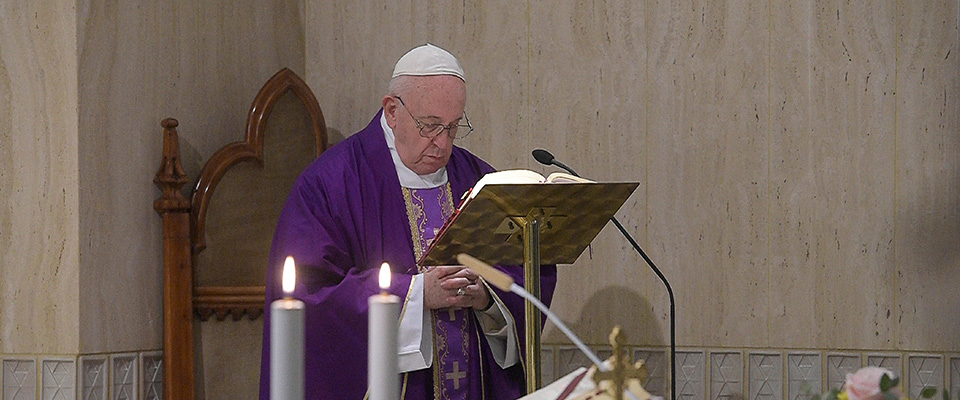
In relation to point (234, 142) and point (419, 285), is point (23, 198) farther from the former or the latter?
point (419, 285)

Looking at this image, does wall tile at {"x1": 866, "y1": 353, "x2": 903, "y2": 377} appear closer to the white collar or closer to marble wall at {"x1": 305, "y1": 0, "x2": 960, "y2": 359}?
marble wall at {"x1": 305, "y1": 0, "x2": 960, "y2": 359}

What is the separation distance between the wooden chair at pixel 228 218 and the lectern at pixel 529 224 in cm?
174

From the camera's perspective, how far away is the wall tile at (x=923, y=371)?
5.31 metres

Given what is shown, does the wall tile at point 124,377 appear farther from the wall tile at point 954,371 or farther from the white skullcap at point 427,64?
the wall tile at point 954,371

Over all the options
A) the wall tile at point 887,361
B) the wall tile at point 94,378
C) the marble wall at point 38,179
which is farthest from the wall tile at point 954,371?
the marble wall at point 38,179

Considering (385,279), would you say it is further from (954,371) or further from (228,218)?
(954,371)

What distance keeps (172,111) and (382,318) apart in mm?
4024

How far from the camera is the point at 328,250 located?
4.48 metres

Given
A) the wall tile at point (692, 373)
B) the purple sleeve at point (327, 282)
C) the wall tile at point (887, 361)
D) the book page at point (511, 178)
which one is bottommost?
the wall tile at point (692, 373)

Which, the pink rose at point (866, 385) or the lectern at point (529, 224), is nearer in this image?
the pink rose at point (866, 385)

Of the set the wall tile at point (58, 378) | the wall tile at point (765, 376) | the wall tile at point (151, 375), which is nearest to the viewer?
the wall tile at point (58, 378)

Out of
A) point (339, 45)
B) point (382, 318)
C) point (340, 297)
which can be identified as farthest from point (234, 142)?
point (382, 318)

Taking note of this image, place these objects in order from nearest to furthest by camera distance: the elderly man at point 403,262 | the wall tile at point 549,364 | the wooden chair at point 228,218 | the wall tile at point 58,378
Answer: the elderly man at point 403,262, the wall tile at point 58,378, the wooden chair at point 228,218, the wall tile at point 549,364

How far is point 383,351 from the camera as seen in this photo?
147cm
